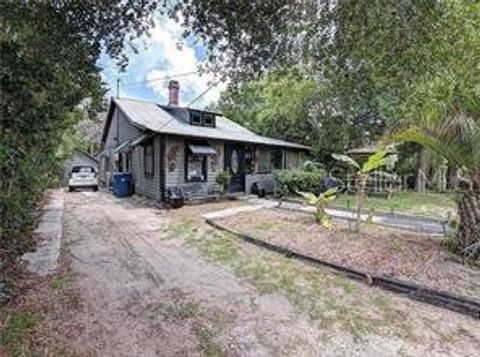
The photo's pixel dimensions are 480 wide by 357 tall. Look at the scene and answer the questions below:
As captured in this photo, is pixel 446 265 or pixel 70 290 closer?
pixel 70 290

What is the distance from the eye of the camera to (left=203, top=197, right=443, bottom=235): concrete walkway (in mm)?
11031

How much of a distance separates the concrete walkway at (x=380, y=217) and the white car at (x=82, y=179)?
439 inches

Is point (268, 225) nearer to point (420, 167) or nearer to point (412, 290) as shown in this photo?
point (412, 290)

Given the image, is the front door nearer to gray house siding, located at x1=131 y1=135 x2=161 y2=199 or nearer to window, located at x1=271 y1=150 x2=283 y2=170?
window, located at x1=271 y1=150 x2=283 y2=170

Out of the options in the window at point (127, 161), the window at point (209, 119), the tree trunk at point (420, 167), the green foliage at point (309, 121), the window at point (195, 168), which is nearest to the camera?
the window at point (195, 168)

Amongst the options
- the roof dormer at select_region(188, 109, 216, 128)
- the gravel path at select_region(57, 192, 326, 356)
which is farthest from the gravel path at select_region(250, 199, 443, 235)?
the roof dormer at select_region(188, 109, 216, 128)

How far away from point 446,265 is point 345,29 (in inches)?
176

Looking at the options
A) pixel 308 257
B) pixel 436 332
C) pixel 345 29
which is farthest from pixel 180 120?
pixel 436 332

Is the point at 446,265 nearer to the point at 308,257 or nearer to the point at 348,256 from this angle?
the point at 348,256

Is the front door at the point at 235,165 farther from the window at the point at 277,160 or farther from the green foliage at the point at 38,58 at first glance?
the green foliage at the point at 38,58

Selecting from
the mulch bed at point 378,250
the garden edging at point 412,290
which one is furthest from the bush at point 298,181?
the garden edging at point 412,290

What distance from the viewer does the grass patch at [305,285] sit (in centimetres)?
514

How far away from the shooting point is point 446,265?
717 cm

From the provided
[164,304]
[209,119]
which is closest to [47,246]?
[164,304]
